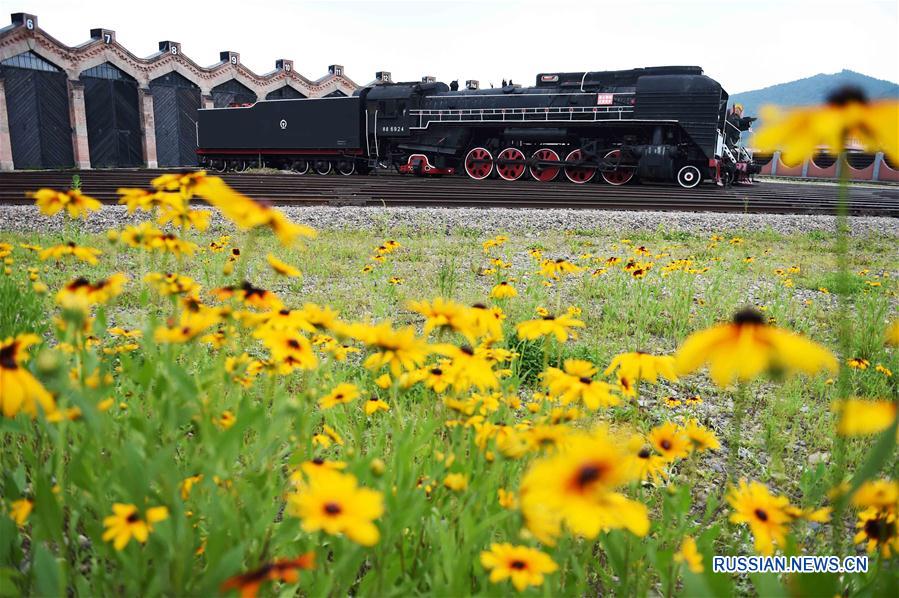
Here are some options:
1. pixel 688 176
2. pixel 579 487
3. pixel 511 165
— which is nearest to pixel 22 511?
pixel 579 487

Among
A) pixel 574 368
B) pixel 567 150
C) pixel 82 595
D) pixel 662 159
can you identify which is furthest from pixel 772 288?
pixel 567 150

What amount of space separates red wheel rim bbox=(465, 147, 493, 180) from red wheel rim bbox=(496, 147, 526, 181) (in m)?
0.39

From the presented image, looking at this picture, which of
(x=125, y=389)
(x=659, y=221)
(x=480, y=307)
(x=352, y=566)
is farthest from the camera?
(x=659, y=221)

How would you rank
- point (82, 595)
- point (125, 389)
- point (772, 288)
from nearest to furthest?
point (82, 595) < point (125, 389) < point (772, 288)

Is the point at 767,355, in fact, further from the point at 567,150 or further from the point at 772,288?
the point at 567,150

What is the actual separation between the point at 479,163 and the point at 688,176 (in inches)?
269

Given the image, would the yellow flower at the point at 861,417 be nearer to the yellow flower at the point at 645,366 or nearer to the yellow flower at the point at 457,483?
the yellow flower at the point at 645,366

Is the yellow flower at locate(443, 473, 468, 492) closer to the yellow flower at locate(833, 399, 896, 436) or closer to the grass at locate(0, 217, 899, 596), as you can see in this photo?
the grass at locate(0, 217, 899, 596)

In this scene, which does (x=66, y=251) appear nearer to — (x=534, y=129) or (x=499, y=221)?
(x=499, y=221)

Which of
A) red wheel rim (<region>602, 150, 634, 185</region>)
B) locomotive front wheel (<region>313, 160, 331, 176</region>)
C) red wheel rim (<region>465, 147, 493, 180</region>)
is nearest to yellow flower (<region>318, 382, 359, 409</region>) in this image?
red wheel rim (<region>602, 150, 634, 185</region>)

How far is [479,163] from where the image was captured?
2056 centimetres

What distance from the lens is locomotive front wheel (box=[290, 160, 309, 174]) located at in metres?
25.5

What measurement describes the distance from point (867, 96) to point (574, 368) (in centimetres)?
87

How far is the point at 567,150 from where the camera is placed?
1898cm
